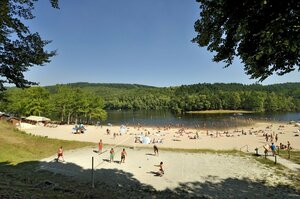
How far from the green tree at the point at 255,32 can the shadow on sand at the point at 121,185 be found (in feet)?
34.4

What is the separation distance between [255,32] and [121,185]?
618 inches

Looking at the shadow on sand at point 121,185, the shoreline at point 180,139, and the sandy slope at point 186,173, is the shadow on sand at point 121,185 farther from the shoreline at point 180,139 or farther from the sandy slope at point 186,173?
the shoreline at point 180,139

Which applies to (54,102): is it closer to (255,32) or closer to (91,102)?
(91,102)

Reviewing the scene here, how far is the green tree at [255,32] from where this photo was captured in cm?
723

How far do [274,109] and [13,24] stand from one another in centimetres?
17213

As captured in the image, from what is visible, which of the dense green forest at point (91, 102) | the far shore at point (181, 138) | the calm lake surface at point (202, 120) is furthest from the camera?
the calm lake surface at point (202, 120)

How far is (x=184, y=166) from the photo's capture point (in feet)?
87.6

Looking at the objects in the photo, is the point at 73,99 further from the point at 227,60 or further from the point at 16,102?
the point at 227,60

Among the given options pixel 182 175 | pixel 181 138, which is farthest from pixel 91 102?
pixel 182 175

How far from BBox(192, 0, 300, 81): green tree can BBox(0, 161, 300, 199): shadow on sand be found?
1047cm

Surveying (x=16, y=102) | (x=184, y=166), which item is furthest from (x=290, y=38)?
(x=16, y=102)

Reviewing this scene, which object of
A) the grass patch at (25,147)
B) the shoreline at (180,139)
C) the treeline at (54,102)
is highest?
the treeline at (54,102)

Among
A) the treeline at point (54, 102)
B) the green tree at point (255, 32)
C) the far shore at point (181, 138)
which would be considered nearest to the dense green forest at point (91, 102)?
the treeline at point (54, 102)

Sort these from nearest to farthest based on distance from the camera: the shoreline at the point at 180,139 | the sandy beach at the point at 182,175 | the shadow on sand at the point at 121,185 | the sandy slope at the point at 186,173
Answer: the shadow on sand at the point at 121,185, the sandy beach at the point at 182,175, the sandy slope at the point at 186,173, the shoreline at the point at 180,139
